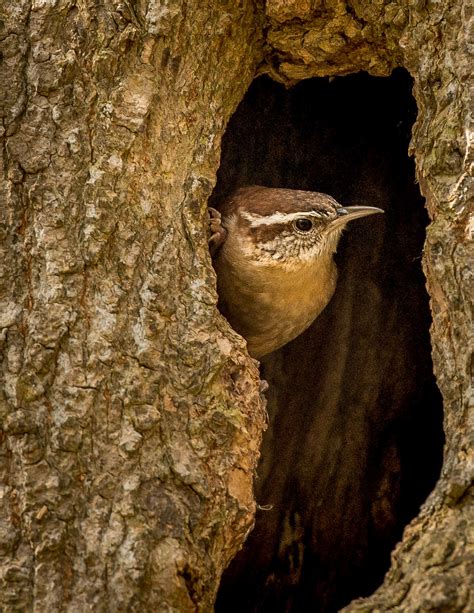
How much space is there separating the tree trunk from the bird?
2.25 ft

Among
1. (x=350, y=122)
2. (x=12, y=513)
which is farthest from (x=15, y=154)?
(x=350, y=122)

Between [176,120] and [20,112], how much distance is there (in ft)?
1.86

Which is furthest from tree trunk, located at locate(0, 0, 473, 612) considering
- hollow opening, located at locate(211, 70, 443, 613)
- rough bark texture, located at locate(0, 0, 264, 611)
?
hollow opening, located at locate(211, 70, 443, 613)

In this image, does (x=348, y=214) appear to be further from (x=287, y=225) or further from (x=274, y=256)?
(x=274, y=256)

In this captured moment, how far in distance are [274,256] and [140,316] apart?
1166 millimetres

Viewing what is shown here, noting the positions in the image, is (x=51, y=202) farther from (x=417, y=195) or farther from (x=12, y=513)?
(x=417, y=195)

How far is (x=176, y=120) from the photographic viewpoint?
10.1ft

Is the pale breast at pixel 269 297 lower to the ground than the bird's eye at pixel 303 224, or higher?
lower

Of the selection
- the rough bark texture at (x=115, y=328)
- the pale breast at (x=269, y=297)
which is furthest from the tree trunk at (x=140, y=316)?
the pale breast at (x=269, y=297)

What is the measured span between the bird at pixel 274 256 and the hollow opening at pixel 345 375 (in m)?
0.38

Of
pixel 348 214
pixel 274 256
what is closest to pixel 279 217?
pixel 274 256

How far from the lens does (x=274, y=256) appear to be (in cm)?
379

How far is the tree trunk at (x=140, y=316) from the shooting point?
2463 mm

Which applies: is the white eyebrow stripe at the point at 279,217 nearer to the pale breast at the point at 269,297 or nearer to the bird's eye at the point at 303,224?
the bird's eye at the point at 303,224
